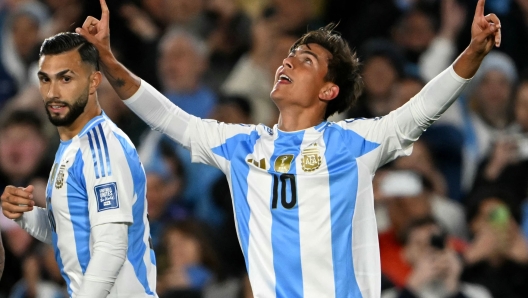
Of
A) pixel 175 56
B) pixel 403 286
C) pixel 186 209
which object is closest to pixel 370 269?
pixel 403 286

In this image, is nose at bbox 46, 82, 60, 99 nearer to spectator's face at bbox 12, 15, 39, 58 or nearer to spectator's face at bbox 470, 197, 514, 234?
spectator's face at bbox 470, 197, 514, 234

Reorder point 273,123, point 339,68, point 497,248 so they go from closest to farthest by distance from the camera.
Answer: point 339,68 < point 497,248 < point 273,123

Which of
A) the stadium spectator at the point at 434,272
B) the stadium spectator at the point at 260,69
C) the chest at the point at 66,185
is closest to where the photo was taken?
the chest at the point at 66,185

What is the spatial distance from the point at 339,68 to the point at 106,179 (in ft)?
4.29

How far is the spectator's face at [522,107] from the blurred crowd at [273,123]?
0.5 inches

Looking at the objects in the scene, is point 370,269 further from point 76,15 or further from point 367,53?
point 76,15

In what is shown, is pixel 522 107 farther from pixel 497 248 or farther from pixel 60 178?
pixel 60 178

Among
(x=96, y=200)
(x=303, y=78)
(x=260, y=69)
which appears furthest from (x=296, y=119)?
(x=260, y=69)

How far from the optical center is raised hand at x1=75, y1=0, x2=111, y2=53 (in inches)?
169

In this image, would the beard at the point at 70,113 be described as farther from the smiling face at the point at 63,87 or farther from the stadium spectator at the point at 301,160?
the stadium spectator at the point at 301,160

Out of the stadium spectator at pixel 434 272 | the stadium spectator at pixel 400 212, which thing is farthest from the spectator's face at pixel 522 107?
the stadium spectator at pixel 434 272

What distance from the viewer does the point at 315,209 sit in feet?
13.9

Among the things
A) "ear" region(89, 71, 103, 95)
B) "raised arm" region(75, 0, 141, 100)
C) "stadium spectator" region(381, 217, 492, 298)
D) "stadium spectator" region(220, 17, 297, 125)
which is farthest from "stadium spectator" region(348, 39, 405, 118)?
"ear" region(89, 71, 103, 95)

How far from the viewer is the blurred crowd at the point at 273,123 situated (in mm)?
6750
